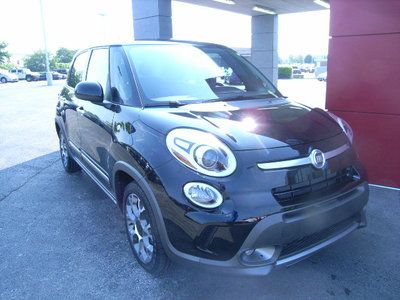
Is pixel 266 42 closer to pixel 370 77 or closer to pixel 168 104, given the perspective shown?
pixel 370 77

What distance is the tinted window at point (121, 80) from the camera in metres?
3.04

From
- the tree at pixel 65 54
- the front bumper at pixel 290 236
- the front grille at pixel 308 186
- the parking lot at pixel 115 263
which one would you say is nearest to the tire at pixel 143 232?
the parking lot at pixel 115 263

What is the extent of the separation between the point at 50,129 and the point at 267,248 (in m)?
8.26

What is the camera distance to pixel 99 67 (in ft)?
12.6

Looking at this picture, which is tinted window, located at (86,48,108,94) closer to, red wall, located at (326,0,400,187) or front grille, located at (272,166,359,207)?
front grille, located at (272,166,359,207)

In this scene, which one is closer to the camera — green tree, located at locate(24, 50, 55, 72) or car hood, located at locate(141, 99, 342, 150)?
car hood, located at locate(141, 99, 342, 150)

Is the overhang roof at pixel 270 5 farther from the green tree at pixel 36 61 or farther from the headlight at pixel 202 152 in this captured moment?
the green tree at pixel 36 61

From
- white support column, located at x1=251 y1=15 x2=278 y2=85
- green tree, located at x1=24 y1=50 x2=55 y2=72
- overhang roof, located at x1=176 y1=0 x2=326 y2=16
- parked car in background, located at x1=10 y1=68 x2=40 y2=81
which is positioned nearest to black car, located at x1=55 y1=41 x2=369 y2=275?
overhang roof, located at x1=176 y1=0 x2=326 y2=16

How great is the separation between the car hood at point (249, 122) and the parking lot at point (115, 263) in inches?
34.8

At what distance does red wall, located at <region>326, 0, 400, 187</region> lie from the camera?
161 inches

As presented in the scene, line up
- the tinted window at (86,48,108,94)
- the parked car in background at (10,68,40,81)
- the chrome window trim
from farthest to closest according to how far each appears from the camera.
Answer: the parked car in background at (10,68,40,81) < the tinted window at (86,48,108,94) < the chrome window trim

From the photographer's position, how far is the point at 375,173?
4.50 metres

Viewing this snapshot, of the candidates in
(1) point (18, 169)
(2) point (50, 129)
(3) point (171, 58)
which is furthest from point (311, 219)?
(2) point (50, 129)

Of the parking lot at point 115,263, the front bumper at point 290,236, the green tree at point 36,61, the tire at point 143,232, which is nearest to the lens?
the front bumper at point 290,236
